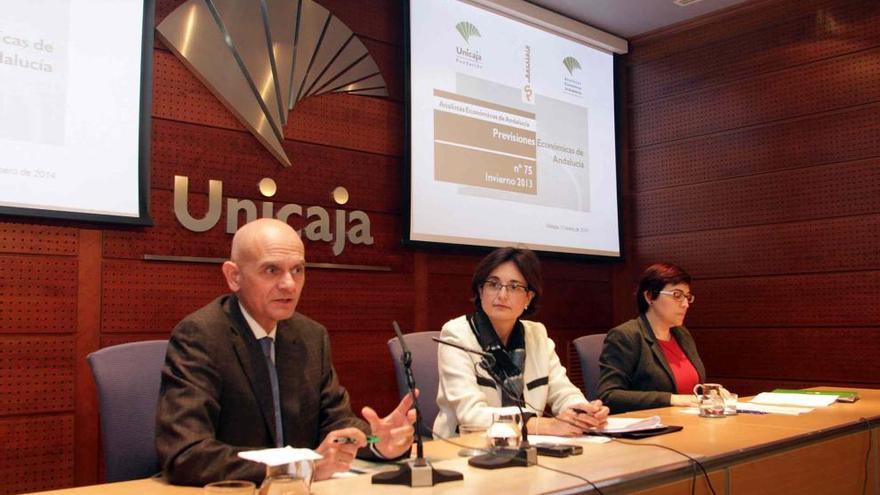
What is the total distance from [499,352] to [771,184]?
292 centimetres

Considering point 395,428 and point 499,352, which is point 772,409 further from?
point 395,428

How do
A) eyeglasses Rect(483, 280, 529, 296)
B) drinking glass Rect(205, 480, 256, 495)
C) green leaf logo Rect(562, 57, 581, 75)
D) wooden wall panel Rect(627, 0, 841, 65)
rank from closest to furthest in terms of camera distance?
drinking glass Rect(205, 480, 256, 495) → eyeglasses Rect(483, 280, 529, 296) → wooden wall panel Rect(627, 0, 841, 65) → green leaf logo Rect(562, 57, 581, 75)

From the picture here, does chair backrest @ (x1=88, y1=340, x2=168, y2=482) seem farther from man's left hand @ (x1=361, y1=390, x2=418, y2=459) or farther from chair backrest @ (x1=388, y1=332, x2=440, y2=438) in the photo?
chair backrest @ (x1=388, y1=332, x2=440, y2=438)

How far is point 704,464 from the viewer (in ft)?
6.25

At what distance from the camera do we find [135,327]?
10.8 ft

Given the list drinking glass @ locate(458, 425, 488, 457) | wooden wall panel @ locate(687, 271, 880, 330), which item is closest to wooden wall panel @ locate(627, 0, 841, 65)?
wooden wall panel @ locate(687, 271, 880, 330)

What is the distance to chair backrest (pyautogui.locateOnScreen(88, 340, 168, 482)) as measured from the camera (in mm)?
2100

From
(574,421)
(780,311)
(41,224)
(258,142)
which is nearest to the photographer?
(574,421)

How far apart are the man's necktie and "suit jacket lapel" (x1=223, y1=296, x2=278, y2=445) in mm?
15

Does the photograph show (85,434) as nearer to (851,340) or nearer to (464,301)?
(464,301)

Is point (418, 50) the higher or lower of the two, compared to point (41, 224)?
higher

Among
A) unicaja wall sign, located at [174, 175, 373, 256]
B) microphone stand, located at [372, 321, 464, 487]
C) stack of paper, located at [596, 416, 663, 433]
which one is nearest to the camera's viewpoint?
microphone stand, located at [372, 321, 464, 487]

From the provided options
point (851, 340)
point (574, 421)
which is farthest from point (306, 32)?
point (851, 340)

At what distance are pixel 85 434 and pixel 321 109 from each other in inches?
74.7
